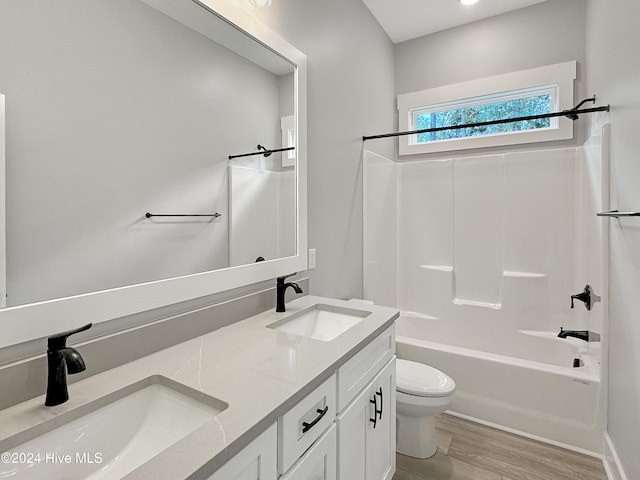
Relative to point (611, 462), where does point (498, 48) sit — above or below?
above

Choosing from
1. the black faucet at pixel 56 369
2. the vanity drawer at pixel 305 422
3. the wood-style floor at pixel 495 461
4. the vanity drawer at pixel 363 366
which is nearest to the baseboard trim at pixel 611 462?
the wood-style floor at pixel 495 461

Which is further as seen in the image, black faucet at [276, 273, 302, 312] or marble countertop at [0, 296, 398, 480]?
black faucet at [276, 273, 302, 312]

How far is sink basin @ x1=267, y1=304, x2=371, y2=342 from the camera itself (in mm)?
1559

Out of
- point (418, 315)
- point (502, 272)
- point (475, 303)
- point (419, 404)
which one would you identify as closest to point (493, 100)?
point (502, 272)

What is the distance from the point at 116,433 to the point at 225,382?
272 millimetres

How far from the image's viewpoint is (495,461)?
1882mm

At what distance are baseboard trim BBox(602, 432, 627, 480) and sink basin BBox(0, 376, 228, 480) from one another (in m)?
2.01

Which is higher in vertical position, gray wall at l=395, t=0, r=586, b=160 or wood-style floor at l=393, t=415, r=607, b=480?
gray wall at l=395, t=0, r=586, b=160

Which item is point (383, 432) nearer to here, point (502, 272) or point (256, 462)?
point (256, 462)

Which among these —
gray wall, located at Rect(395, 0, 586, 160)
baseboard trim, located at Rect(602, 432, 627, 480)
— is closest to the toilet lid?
baseboard trim, located at Rect(602, 432, 627, 480)

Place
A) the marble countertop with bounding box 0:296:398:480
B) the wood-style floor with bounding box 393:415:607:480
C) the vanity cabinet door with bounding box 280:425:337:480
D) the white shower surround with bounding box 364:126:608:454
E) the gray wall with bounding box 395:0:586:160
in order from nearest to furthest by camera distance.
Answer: the marble countertop with bounding box 0:296:398:480 < the vanity cabinet door with bounding box 280:425:337:480 < the wood-style floor with bounding box 393:415:607:480 < the white shower surround with bounding box 364:126:608:454 < the gray wall with bounding box 395:0:586:160

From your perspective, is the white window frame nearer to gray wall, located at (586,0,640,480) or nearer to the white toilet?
gray wall, located at (586,0,640,480)

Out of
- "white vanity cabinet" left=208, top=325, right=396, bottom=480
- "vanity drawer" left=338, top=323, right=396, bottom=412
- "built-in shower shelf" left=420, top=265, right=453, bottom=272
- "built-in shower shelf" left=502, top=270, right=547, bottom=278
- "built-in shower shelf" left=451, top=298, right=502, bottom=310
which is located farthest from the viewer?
"built-in shower shelf" left=420, top=265, right=453, bottom=272

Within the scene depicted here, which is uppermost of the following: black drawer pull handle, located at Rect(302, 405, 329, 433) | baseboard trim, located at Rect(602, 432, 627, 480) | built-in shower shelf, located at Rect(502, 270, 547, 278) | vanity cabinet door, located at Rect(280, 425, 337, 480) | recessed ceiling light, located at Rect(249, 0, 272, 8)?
recessed ceiling light, located at Rect(249, 0, 272, 8)
